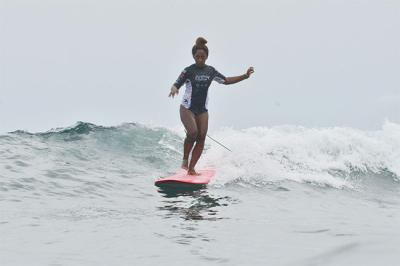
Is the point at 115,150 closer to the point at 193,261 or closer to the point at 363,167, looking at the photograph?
the point at 363,167

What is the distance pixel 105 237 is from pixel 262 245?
5.00ft

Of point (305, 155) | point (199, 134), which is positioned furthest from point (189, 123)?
point (305, 155)

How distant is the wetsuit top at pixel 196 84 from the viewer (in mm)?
9438

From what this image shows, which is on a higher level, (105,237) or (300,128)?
(300,128)

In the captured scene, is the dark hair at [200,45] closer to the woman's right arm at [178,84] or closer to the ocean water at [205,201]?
the woman's right arm at [178,84]

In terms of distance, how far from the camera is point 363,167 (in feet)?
43.4

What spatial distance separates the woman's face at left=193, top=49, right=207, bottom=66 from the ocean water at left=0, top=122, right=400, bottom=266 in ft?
7.20

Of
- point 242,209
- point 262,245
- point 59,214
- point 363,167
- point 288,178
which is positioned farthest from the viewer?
point 363,167

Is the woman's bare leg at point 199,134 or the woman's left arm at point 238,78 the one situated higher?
the woman's left arm at point 238,78

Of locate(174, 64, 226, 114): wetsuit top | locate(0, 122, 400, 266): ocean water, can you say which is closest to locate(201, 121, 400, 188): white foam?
locate(0, 122, 400, 266): ocean water

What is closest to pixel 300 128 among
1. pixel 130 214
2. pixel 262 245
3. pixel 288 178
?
pixel 288 178

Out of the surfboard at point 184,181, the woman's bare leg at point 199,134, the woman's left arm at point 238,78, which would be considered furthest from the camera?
the woman's left arm at point 238,78

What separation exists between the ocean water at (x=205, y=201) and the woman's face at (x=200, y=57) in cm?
219

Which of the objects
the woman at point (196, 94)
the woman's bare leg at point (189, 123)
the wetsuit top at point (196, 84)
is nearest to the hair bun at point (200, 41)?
the woman at point (196, 94)
